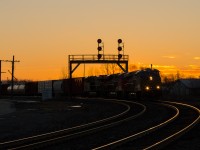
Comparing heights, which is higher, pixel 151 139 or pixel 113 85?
pixel 113 85

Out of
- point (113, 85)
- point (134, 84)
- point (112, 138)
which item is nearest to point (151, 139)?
point (112, 138)

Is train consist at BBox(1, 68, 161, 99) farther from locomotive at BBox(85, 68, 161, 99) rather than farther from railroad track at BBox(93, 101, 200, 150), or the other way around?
railroad track at BBox(93, 101, 200, 150)

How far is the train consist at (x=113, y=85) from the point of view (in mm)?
43531

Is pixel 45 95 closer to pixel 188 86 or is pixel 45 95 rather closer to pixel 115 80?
pixel 115 80

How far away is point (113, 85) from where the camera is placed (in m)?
51.1

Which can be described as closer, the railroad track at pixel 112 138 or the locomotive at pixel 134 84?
the railroad track at pixel 112 138

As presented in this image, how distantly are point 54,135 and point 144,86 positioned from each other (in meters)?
26.9

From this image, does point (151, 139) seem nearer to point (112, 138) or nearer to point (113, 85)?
point (112, 138)

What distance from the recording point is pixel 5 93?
99750mm

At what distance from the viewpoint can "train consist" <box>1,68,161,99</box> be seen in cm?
4353

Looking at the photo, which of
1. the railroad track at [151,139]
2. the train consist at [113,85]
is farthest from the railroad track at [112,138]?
the train consist at [113,85]

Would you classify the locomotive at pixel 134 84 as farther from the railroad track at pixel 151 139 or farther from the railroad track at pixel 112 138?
the railroad track at pixel 151 139

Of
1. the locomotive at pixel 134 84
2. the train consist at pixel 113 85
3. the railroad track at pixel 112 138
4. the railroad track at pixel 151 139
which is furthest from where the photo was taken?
the train consist at pixel 113 85

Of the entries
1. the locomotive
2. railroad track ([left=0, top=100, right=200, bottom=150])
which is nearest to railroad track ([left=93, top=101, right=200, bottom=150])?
railroad track ([left=0, top=100, right=200, bottom=150])
